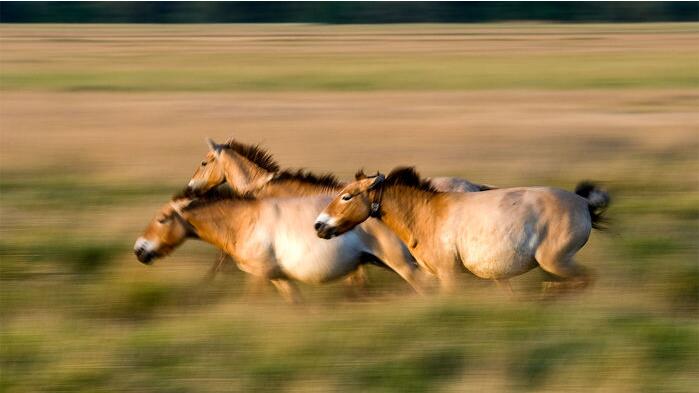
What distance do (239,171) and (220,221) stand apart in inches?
56.8

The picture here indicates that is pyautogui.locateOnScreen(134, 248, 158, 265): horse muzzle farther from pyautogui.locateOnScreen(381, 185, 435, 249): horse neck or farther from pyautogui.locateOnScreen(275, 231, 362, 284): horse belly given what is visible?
pyautogui.locateOnScreen(381, 185, 435, 249): horse neck

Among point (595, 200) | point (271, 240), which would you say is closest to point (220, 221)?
point (271, 240)

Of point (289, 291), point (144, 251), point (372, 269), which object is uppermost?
point (144, 251)

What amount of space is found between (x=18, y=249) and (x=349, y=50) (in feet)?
107

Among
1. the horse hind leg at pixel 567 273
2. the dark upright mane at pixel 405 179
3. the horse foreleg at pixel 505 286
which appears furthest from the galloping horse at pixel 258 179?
the horse hind leg at pixel 567 273

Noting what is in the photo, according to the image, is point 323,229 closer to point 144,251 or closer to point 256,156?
point 144,251

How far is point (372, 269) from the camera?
328 inches

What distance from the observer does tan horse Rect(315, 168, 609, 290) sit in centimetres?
722

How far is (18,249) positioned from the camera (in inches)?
366

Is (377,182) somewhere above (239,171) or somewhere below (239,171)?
above

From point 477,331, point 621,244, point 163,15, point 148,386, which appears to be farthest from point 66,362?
point 163,15

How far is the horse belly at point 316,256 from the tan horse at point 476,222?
211mm

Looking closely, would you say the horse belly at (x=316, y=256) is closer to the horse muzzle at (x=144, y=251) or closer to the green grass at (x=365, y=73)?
the horse muzzle at (x=144, y=251)

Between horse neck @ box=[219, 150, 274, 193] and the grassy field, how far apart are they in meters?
0.60
